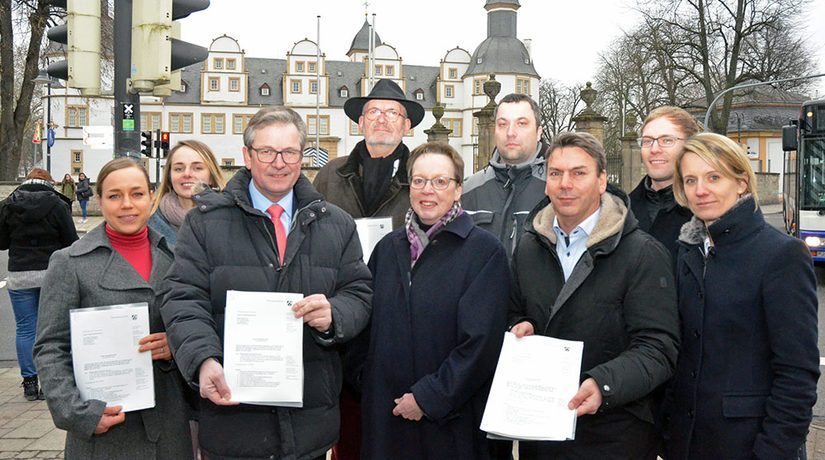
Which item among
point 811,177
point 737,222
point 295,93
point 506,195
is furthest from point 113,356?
point 295,93

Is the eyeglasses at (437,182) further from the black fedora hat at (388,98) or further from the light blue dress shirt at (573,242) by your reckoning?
the black fedora hat at (388,98)

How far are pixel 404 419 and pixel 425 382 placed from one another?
0.94ft

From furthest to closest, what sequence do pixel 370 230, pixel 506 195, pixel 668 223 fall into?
1. pixel 506 195
2. pixel 370 230
3. pixel 668 223

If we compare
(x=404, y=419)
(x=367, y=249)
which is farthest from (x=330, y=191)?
(x=404, y=419)

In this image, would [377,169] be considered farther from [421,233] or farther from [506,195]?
[421,233]

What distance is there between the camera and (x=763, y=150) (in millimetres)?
53812

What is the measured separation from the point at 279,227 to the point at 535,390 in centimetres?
135

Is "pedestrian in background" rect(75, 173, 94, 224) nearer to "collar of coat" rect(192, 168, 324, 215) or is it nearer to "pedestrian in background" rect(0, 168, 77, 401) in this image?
"pedestrian in background" rect(0, 168, 77, 401)

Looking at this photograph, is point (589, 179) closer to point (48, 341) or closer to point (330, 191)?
point (330, 191)

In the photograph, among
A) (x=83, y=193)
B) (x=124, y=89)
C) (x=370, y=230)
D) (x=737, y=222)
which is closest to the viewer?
(x=737, y=222)

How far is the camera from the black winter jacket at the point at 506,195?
4227 millimetres

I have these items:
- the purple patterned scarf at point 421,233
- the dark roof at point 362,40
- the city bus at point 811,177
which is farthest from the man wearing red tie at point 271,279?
the dark roof at point 362,40

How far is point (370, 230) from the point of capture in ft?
13.3

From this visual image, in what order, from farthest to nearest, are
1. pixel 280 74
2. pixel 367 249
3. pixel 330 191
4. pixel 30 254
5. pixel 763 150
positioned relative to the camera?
pixel 280 74 → pixel 763 150 → pixel 30 254 → pixel 330 191 → pixel 367 249
